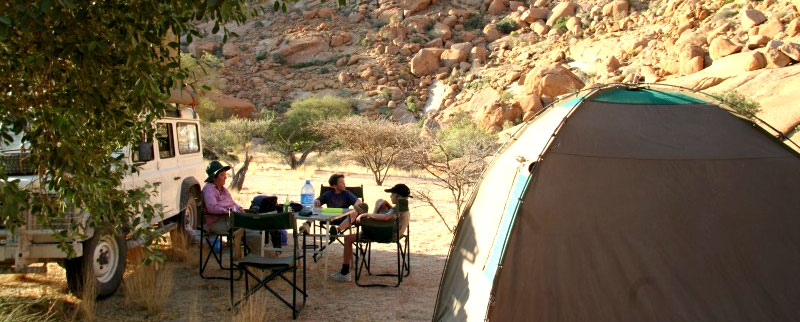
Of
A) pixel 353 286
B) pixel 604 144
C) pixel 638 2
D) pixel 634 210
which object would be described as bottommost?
pixel 353 286

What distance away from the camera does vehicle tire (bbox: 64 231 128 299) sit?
5.87 meters

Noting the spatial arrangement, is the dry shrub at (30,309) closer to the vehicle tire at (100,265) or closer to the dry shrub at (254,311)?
the vehicle tire at (100,265)

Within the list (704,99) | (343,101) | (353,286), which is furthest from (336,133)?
(704,99)

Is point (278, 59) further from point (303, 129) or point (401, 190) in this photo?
point (401, 190)

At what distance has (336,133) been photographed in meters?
23.8

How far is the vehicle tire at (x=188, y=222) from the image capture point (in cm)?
849

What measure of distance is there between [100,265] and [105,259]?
0.08 metres

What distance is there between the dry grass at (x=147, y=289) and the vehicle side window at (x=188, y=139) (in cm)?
Answer: 248

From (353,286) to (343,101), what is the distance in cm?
3041

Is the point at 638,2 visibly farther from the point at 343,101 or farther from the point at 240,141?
the point at 240,141

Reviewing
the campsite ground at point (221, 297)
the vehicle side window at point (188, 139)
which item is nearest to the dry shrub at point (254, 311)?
the campsite ground at point (221, 297)

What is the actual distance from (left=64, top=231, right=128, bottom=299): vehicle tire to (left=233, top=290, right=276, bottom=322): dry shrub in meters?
1.26

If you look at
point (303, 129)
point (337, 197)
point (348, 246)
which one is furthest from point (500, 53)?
point (348, 246)

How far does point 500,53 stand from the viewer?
1528 inches
